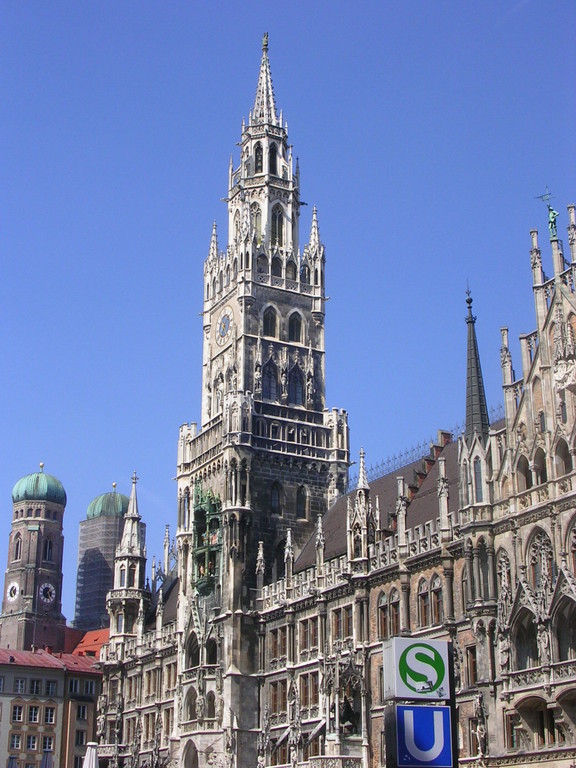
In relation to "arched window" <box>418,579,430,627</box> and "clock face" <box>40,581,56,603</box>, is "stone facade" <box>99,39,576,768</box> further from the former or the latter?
"clock face" <box>40,581,56,603</box>

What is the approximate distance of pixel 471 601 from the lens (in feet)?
163

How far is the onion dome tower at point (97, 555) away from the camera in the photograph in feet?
550

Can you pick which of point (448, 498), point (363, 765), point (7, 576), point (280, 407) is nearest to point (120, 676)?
point (280, 407)

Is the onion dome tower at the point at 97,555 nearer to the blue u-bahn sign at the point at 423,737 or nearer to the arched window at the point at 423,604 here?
the arched window at the point at 423,604

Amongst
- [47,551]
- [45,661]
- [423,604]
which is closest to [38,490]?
[47,551]

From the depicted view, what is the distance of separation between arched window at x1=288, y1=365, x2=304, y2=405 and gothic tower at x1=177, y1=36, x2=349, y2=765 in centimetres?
9

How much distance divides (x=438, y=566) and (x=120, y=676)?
40989mm

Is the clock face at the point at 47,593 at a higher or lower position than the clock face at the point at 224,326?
lower

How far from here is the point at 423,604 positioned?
55938 mm

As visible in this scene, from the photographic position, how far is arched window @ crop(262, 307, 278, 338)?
7919 cm

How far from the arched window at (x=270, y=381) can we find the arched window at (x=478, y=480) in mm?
27575

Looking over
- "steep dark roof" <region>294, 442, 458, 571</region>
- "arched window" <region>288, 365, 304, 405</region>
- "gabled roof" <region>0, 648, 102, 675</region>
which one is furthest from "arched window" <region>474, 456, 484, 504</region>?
"gabled roof" <region>0, 648, 102, 675</region>

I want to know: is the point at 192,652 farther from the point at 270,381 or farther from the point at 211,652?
the point at 270,381

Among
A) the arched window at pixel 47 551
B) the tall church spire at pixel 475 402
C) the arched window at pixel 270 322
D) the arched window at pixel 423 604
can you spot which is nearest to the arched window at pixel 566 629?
the tall church spire at pixel 475 402
